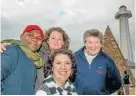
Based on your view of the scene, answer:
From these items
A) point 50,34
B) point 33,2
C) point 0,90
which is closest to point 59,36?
point 50,34

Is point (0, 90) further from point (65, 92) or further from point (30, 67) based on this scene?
point (65, 92)

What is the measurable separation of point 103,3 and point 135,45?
1.88 ft

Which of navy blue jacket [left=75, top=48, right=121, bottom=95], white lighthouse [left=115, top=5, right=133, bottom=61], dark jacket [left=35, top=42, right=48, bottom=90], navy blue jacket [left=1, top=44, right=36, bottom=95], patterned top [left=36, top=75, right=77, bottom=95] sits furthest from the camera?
white lighthouse [left=115, top=5, right=133, bottom=61]

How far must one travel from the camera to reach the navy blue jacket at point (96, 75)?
310cm

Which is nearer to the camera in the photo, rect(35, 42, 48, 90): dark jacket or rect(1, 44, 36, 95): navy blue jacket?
rect(1, 44, 36, 95): navy blue jacket

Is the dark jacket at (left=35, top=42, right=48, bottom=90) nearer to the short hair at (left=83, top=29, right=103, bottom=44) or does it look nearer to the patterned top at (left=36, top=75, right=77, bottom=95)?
the patterned top at (left=36, top=75, right=77, bottom=95)

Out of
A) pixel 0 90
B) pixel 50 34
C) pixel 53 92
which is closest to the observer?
pixel 53 92

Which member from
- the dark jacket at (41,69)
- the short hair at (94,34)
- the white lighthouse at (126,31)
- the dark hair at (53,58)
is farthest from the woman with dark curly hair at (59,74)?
the white lighthouse at (126,31)

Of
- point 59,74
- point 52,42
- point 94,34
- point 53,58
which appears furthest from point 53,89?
point 94,34

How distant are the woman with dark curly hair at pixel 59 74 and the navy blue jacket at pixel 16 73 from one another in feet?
0.67

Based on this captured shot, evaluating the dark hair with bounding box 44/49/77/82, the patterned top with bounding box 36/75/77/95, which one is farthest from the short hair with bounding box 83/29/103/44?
the patterned top with bounding box 36/75/77/95

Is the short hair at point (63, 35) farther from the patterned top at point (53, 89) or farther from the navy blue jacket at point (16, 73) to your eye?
the patterned top at point (53, 89)

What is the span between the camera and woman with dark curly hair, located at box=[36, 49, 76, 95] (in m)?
2.71

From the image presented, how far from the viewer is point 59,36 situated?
10.1ft
